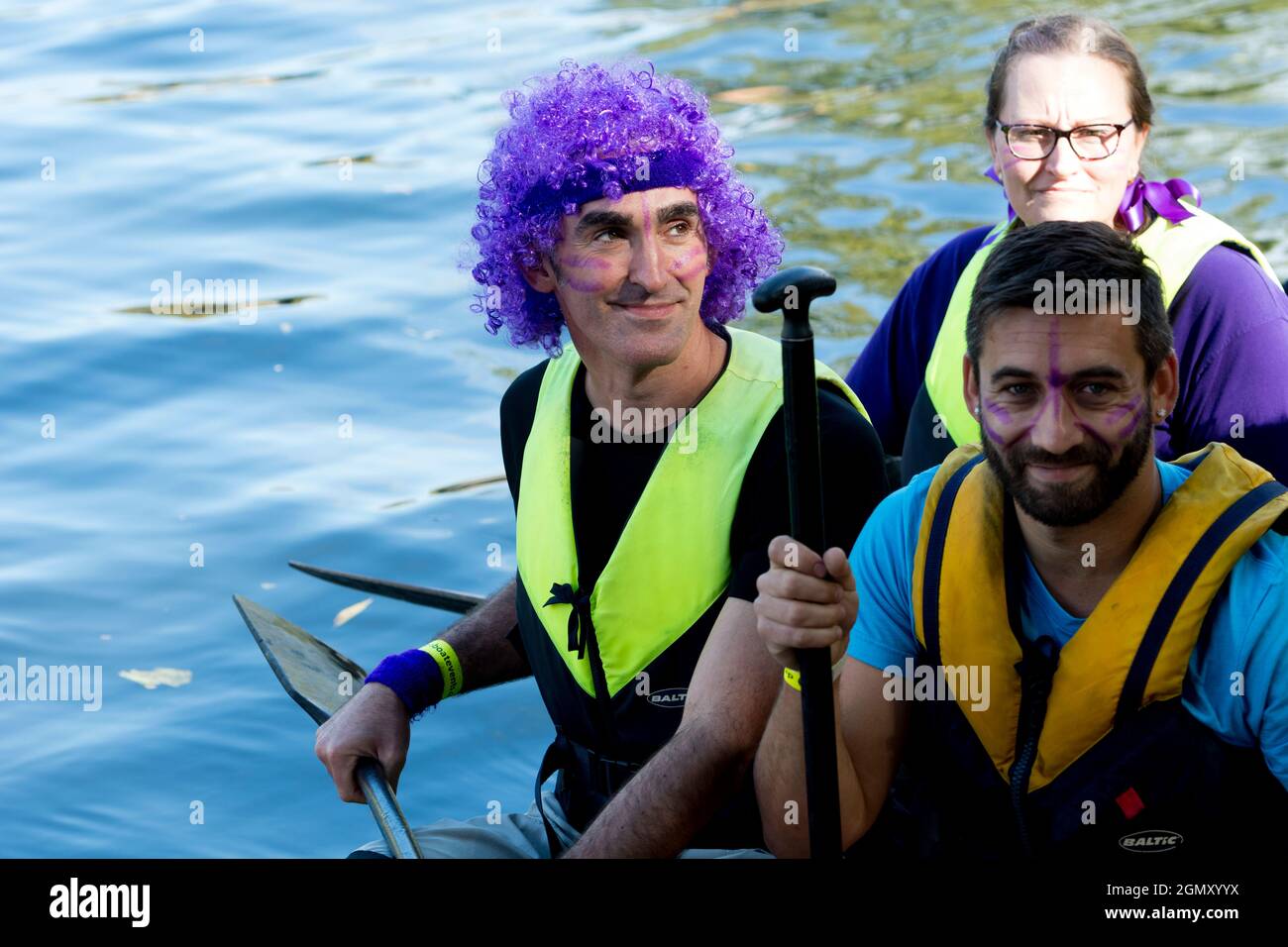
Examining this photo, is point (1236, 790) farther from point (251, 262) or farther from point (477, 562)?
point (251, 262)

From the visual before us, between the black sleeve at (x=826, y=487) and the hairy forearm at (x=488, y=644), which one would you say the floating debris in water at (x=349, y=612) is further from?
the black sleeve at (x=826, y=487)

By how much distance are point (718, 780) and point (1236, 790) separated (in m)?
0.67

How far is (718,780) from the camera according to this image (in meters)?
2.43

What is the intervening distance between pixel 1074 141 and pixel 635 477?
3.33 ft

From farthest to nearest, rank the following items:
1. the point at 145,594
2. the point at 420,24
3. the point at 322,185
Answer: the point at 420,24 → the point at 322,185 → the point at 145,594

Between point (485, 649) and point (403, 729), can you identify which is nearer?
point (403, 729)

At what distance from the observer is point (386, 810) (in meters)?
2.69

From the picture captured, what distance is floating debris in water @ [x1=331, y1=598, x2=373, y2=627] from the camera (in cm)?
512

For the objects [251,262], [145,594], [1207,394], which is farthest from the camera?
[251,262]

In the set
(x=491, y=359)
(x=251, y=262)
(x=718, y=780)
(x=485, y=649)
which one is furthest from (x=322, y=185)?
(x=718, y=780)

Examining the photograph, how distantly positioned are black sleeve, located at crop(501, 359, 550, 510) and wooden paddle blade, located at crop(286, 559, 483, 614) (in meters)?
1.36

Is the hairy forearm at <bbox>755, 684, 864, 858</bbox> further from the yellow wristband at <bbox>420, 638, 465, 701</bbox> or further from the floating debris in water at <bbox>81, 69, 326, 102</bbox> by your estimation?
the floating debris in water at <bbox>81, 69, 326, 102</bbox>

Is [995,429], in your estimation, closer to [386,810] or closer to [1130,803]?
[1130,803]

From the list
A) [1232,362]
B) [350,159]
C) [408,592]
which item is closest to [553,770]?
[1232,362]
